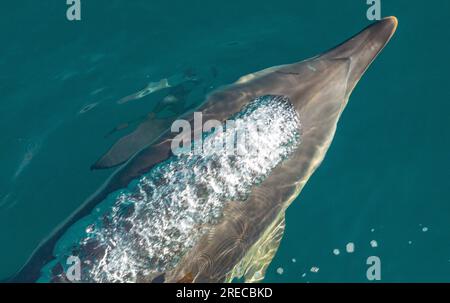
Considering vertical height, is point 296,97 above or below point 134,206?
above

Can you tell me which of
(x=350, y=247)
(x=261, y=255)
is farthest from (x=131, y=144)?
(x=350, y=247)

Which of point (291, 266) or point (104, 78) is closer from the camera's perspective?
point (291, 266)

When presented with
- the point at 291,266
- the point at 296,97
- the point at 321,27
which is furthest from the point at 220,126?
the point at 321,27

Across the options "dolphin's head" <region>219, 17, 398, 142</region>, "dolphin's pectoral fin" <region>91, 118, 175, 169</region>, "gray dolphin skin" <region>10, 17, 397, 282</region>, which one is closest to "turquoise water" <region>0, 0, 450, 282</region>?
"dolphin's pectoral fin" <region>91, 118, 175, 169</region>

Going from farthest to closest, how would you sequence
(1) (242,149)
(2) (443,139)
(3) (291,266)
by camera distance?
(2) (443,139) < (3) (291,266) < (1) (242,149)

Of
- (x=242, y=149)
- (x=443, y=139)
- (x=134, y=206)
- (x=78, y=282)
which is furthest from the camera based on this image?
(x=443, y=139)

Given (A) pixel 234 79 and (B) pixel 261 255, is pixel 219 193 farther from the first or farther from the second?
(A) pixel 234 79

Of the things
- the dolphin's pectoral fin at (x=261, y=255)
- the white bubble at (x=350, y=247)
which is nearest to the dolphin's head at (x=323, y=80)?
the dolphin's pectoral fin at (x=261, y=255)

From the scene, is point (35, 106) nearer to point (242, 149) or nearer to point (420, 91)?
point (242, 149)
